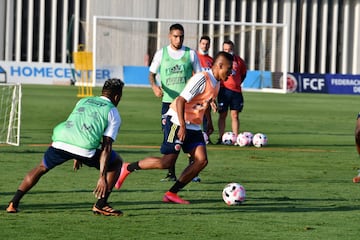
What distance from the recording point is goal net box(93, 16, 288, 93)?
46.5 m

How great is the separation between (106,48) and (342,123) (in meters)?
19.9

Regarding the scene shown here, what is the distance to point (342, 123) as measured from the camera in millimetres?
27875

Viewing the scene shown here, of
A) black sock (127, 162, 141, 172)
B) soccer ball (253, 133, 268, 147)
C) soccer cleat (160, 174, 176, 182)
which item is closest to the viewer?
black sock (127, 162, 141, 172)

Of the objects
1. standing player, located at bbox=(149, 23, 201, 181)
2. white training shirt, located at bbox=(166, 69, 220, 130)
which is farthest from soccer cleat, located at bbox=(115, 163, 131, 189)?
standing player, located at bbox=(149, 23, 201, 181)

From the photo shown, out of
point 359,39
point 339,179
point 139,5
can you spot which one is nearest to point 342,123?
point 339,179

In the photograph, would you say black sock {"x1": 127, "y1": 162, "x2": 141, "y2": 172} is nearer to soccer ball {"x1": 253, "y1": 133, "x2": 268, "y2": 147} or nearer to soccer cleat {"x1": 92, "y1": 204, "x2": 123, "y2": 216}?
soccer cleat {"x1": 92, "y1": 204, "x2": 123, "y2": 216}

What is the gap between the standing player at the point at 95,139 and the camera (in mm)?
9672

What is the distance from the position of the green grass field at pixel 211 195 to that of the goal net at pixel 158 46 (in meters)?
23.4

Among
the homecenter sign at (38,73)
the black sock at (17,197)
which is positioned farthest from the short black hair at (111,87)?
the homecenter sign at (38,73)

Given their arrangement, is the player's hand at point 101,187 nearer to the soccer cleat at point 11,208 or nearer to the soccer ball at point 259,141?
the soccer cleat at point 11,208

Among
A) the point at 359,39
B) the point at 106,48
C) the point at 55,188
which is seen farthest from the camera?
the point at 359,39

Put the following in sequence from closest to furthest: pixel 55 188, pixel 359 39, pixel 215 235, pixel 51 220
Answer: pixel 215 235, pixel 51 220, pixel 55 188, pixel 359 39

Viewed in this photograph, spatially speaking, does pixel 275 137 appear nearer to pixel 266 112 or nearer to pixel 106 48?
pixel 266 112

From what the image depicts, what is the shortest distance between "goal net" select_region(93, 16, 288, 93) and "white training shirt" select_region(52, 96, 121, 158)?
114ft
